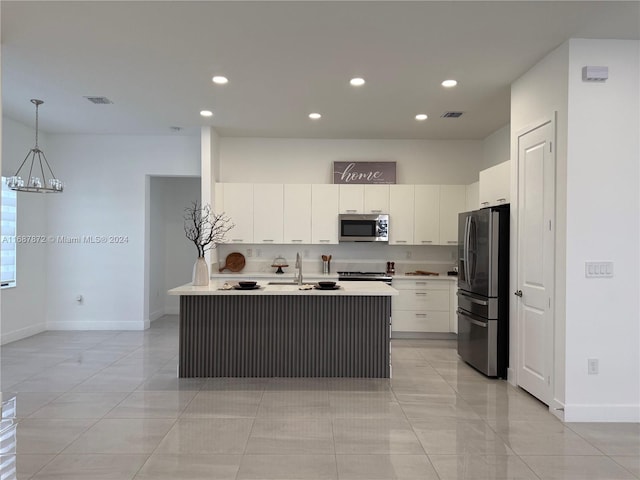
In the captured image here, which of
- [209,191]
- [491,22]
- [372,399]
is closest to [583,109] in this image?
[491,22]

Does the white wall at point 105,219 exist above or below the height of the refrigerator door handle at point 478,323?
above

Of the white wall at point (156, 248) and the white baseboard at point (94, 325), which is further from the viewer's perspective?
the white wall at point (156, 248)

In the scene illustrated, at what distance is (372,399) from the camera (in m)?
4.07

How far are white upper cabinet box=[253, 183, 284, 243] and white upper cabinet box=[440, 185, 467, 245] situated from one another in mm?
2335

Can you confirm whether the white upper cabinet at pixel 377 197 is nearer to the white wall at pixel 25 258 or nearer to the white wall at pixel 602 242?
the white wall at pixel 602 242

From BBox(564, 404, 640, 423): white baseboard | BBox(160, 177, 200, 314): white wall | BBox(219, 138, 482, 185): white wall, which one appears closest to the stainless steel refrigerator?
BBox(564, 404, 640, 423): white baseboard

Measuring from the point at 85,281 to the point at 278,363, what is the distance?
4070mm

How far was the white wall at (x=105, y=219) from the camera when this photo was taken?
23.6 feet

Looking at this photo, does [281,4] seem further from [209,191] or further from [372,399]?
[209,191]

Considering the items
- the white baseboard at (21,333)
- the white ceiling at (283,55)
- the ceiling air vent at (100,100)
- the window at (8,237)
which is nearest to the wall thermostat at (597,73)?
the white ceiling at (283,55)

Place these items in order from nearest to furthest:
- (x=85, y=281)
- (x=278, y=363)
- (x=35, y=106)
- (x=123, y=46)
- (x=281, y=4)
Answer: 1. (x=281, y=4)
2. (x=123, y=46)
3. (x=278, y=363)
4. (x=35, y=106)
5. (x=85, y=281)

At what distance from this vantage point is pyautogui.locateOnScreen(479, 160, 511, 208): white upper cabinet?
4.71 metres

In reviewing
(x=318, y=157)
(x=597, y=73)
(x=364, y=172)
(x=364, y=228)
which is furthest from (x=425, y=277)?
(x=597, y=73)

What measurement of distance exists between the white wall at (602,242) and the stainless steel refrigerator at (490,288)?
979 mm
